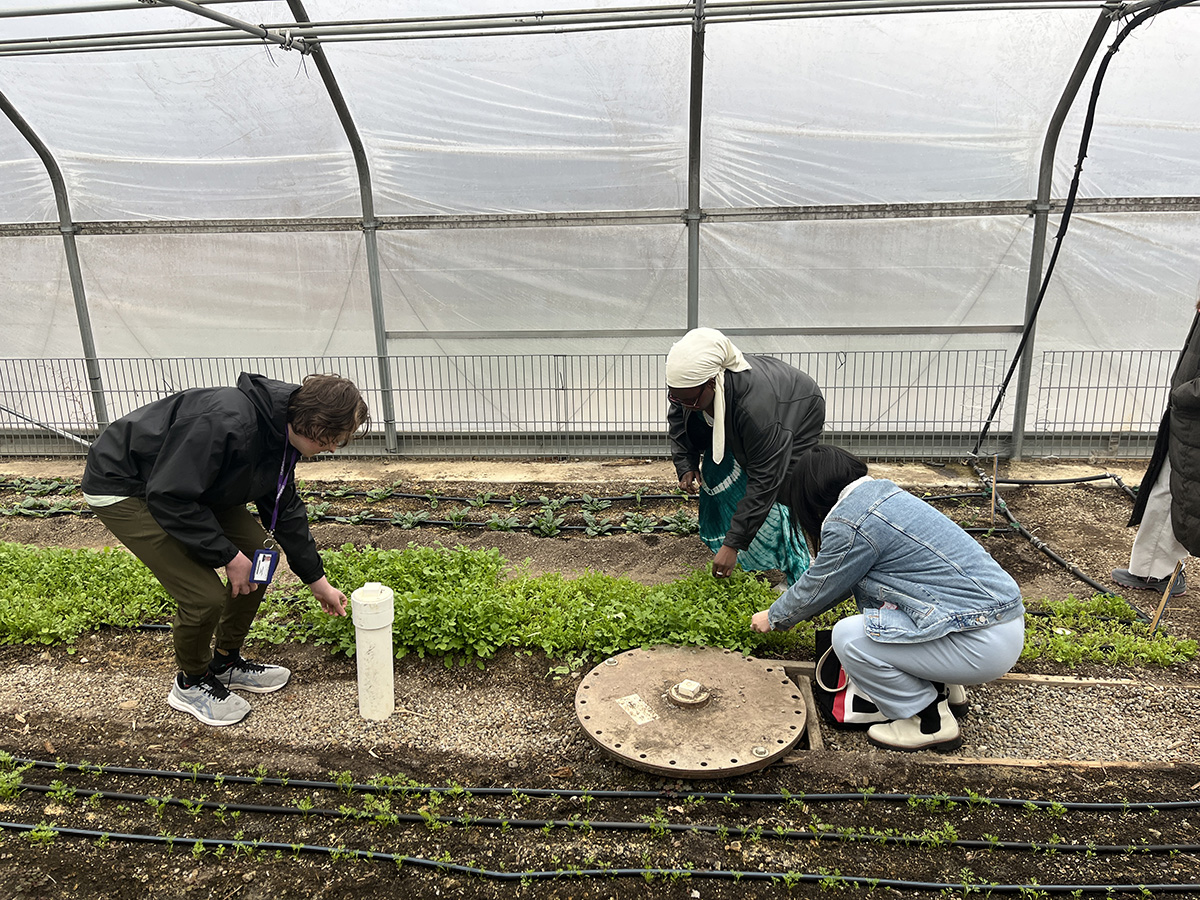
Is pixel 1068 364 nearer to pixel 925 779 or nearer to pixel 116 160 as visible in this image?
pixel 925 779

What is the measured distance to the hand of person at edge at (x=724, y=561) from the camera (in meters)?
4.42

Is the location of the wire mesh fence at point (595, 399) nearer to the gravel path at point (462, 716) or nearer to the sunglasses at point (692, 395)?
the sunglasses at point (692, 395)

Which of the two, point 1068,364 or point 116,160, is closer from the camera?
point 1068,364

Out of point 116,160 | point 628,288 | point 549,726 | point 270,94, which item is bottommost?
point 549,726

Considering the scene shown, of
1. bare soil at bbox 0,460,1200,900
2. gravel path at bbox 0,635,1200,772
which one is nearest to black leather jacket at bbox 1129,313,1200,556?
bare soil at bbox 0,460,1200,900

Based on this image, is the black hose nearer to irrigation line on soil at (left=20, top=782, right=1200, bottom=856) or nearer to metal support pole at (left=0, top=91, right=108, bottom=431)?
irrigation line on soil at (left=20, top=782, right=1200, bottom=856)

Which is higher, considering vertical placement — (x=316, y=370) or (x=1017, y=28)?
(x=1017, y=28)

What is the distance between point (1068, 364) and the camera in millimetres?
7938

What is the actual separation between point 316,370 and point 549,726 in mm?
6185

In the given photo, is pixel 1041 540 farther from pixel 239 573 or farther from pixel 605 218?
pixel 239 573

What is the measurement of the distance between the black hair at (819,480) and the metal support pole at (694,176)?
4.80m

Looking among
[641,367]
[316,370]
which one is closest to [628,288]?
[641,367]

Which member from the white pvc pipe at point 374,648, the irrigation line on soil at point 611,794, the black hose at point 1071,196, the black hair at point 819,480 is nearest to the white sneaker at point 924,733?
the irrigation line on soil at point 611,794

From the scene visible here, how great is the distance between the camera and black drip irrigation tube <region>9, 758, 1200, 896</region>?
275 centimetres
